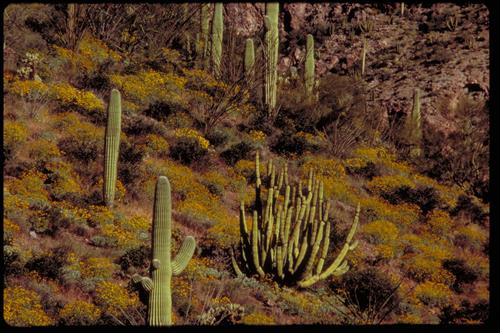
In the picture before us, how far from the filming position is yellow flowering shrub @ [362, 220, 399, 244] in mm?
13836

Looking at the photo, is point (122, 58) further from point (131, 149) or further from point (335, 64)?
point (335, 64)

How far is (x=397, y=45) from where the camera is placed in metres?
31.7

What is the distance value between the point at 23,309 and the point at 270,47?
565 inches

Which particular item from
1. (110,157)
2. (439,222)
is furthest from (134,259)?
(439,222)

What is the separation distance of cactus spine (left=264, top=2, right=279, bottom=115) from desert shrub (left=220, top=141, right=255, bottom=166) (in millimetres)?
3307

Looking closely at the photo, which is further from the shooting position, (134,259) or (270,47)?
(270,47)

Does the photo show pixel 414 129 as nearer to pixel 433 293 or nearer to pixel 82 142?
pixel 433 293

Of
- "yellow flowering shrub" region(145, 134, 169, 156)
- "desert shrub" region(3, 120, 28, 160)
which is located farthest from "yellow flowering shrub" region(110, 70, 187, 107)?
"desert shrub" region(3, 120, 28, 160)

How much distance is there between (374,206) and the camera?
16.4 m

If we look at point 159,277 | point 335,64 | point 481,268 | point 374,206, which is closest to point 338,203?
point 374,206

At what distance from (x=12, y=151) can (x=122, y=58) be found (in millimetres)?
10262

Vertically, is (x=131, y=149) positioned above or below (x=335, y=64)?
below

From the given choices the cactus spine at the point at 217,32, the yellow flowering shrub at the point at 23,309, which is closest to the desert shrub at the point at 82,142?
the yellow flowering shrub at the point at 23,309

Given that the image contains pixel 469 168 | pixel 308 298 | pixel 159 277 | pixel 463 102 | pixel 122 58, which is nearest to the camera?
pixel 159 277
